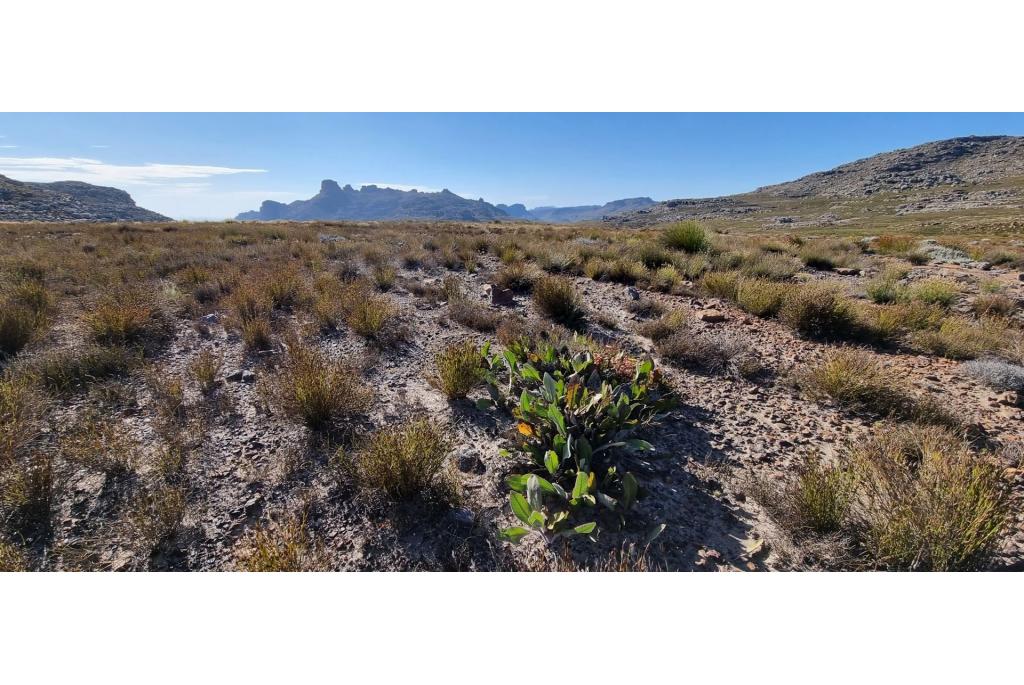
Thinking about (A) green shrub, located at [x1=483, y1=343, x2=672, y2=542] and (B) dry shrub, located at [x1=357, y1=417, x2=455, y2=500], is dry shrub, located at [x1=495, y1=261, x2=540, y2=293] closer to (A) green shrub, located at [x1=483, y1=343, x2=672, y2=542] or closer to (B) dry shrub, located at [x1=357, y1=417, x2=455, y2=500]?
(A) green shrub, located at [x1=483, y1=343, x2=672, y2=542]

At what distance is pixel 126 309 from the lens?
5.13m

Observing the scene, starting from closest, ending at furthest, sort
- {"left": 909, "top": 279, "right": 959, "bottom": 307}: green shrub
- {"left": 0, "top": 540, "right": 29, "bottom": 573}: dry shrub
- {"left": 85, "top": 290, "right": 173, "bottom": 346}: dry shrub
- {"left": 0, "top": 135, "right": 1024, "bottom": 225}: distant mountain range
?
1. {"left": 0, "top": 540, "right": 29, "bottom": 573}: dry shrub
2. {"left": 85, "top": 290, "right": 173, "bottom": 346}: dry shrub
3. {"left": 909, "top": 279, "right": 959, "bottom": 307}: green shrub
4. {"left": 0, "top": 135, "right": 1024, "bottom": 225}: distant mountain range

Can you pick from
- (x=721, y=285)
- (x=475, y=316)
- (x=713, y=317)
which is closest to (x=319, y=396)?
(x=475, y=316)

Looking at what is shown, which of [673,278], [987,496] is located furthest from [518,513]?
[673,278]

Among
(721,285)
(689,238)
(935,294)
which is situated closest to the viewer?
(935,294)

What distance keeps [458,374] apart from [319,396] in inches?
48.4

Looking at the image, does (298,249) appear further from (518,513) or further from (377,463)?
(518,513)

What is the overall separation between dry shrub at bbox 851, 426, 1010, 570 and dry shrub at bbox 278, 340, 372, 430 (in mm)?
3721

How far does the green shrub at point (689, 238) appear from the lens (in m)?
11.1

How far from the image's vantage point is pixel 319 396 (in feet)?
10.8

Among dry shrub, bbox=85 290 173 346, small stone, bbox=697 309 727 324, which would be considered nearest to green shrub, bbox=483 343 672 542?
small stone, bbox=697 309 727 324

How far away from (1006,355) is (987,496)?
407 centimetres

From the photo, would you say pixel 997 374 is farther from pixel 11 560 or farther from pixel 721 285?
pixel 11 560

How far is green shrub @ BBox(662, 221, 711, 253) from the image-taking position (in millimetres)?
11148
